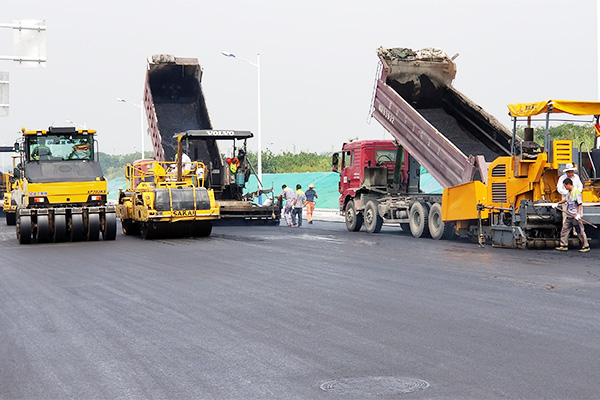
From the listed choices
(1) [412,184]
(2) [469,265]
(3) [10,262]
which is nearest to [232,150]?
(1) [412,184]

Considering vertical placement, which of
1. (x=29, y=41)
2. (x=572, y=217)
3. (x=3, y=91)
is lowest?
(x=572, y=217)

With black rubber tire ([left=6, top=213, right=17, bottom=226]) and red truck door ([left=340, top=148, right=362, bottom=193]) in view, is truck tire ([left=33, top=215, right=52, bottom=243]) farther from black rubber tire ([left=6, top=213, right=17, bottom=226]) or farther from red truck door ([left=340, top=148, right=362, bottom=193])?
black rubber tire ([left=6, top=213, right=17, bottom=226])

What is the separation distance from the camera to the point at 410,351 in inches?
277

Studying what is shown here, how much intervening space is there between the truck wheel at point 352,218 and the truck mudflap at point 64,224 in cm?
701

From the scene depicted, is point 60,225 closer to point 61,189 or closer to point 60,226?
point 60,226

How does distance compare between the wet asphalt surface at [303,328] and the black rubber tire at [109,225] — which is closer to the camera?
the wet asphalt surface at [303,328]

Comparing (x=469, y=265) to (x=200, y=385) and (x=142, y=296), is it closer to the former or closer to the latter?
(x=142, y=296)

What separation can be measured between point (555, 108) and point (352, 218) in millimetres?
9028

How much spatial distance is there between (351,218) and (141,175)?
6098 mm

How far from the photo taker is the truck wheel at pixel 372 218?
23188 mm

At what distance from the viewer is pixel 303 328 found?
26.6 feet

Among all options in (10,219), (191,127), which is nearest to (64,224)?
(191,127)

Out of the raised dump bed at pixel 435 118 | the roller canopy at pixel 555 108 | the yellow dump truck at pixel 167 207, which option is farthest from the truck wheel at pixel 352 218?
the roller canopy at pixel 555 108

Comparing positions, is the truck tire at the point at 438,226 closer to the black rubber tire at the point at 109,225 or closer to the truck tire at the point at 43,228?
the black rubber tire at the point at 109,225
